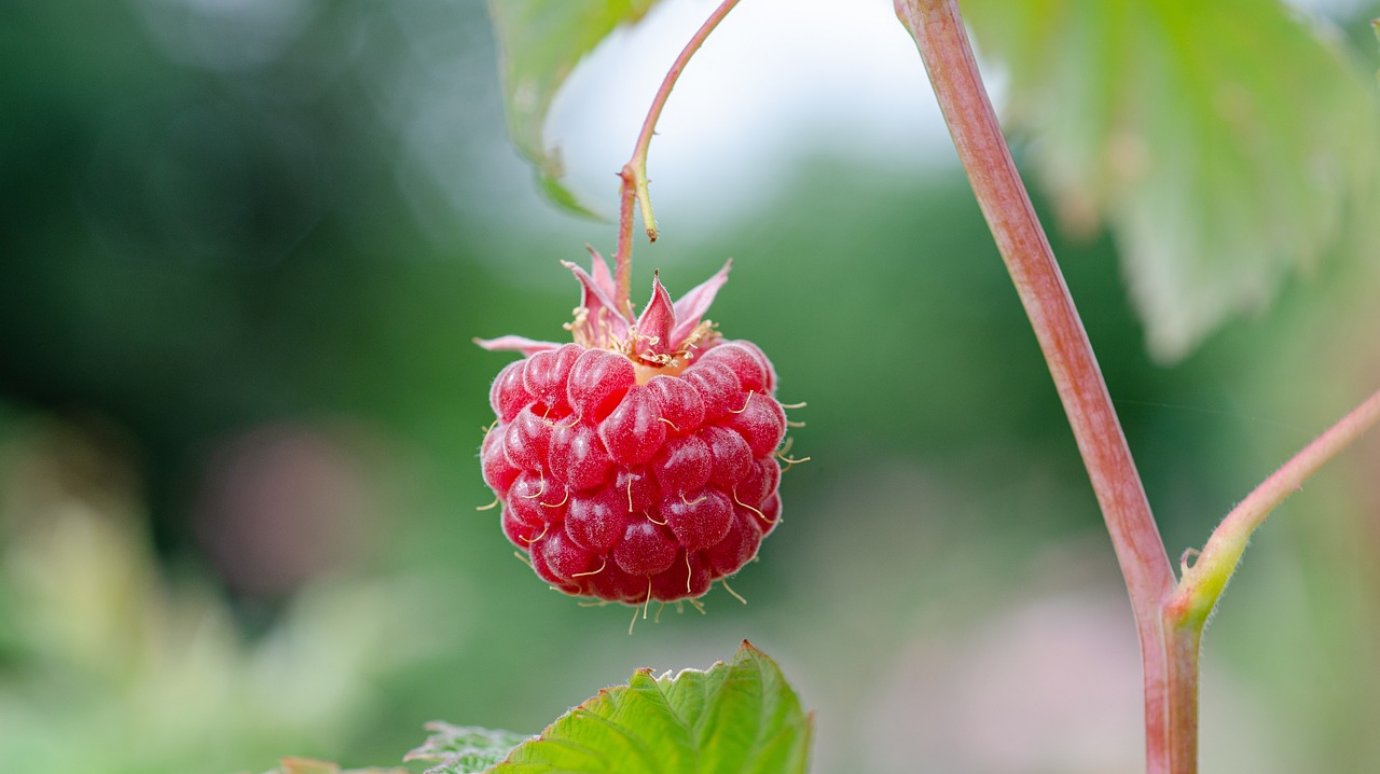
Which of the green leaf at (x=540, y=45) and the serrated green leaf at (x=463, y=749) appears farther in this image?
the green leaf at (x=540, y=45)

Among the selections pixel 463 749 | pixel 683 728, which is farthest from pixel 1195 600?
pixel 463 749

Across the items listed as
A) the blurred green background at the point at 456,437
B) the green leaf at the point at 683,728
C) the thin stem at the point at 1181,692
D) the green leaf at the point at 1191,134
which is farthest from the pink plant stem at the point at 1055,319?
the blurred green background at the point at 456,437

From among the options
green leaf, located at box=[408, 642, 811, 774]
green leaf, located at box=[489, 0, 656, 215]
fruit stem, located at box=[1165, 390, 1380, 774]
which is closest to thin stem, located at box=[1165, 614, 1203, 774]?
fruit stem, located at box=[1165, 390, 1380, 774]

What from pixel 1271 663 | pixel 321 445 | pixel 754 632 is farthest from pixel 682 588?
pixel 321 445

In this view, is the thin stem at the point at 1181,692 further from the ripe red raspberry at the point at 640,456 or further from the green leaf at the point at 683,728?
the ripe red raspberry at the point at 640,456

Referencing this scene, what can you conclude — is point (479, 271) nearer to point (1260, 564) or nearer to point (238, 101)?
point (238, 101)

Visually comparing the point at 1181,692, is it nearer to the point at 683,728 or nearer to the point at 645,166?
the point at 683,728

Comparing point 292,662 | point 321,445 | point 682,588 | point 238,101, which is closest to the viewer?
point 682,588
